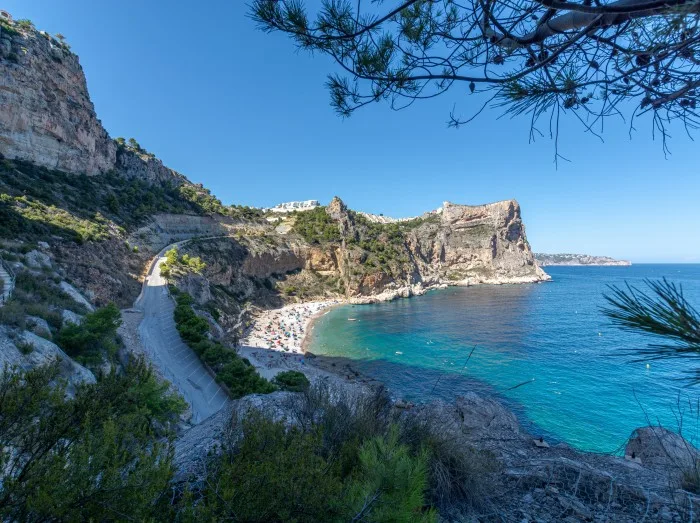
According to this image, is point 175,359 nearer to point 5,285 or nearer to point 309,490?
point 5,285

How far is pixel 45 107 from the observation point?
85.9ft

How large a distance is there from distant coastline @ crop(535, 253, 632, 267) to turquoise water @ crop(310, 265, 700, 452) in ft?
542

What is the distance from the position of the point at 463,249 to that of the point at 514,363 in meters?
56.9

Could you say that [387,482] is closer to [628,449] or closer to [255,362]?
[628,449]

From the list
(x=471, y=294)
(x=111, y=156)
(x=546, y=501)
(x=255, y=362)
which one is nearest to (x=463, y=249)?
(x=471, y=294)

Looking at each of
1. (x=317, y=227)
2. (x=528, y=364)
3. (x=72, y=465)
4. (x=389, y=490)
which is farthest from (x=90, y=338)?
(x=317, y=227)

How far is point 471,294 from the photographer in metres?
53.8

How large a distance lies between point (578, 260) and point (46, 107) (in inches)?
9107

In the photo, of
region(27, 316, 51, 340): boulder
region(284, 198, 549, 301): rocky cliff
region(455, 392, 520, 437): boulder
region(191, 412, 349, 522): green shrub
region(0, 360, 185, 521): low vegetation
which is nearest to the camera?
region(0, 360, 185, 521): low vegetation

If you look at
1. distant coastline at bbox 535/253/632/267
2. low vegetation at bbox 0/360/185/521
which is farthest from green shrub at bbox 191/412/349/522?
distant coastline at bbox 535/253/632/267

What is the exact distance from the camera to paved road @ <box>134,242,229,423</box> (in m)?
11.5

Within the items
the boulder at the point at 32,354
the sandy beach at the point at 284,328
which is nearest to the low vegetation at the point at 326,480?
the boulder at the point at 32,354

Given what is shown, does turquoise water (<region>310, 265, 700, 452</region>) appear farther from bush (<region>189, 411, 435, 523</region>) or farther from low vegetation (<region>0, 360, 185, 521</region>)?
low vegetation (<region>0, 360, 185, 521</region>)

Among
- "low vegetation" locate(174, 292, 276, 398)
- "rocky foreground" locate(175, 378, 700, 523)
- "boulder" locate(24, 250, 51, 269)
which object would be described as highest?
"boulder" locate(24, 250, 51, 269)
